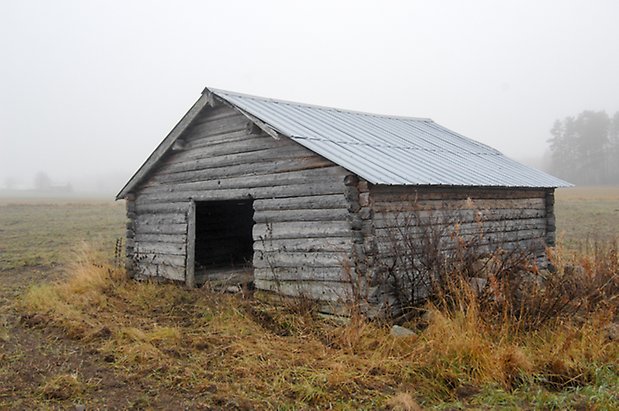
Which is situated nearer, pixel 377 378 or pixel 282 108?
pixel 377 378

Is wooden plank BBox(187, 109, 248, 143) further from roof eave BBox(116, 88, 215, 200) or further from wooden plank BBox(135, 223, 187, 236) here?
wooden plank BBox(135, 223, 187, 236)

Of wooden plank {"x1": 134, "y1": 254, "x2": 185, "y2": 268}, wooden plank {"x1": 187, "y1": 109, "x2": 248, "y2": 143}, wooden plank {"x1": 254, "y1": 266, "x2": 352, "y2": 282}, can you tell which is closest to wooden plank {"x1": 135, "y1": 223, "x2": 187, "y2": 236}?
wooden plank {"x1": 134, "y1": 254, "x2": 185, "y2": 268}

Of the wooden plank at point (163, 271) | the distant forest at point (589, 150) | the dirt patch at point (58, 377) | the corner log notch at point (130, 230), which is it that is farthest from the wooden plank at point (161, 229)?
the distant forest at point (589, 150)

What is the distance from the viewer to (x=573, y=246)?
17141mm

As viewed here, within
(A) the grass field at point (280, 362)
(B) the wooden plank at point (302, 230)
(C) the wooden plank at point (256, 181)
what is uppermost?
(C) the wooden plank at point (256, 181)

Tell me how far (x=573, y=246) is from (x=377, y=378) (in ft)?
45.1

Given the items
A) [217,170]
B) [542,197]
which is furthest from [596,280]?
[217,170]

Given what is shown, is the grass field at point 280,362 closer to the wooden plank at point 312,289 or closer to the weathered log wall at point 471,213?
the wooden plank at point 312,289

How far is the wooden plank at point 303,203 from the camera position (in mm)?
8391

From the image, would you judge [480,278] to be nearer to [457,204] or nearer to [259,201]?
[457,204]

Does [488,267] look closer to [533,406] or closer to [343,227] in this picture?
[343,227]

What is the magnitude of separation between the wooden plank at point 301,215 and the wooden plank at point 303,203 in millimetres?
66

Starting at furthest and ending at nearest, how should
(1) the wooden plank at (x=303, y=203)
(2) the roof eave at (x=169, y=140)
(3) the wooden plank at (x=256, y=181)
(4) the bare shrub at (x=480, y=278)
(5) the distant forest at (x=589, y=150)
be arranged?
(5) the distant forest at (x=589, y=150)
(2) the roof eave at (x=169, y=140)
(3) the wooden plank at (x=256, y=181)
(1) the wooden plank at (x=303, y=203)
(4) the bare shrub at (x=480, y=278)

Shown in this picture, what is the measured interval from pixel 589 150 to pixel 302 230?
76.0m
